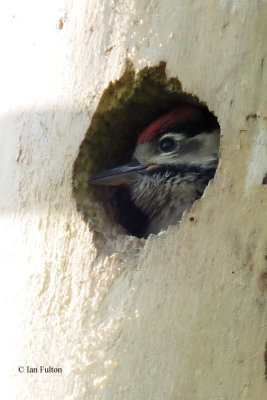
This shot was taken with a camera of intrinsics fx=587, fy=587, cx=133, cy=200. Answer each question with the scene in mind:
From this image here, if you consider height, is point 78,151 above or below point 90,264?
above

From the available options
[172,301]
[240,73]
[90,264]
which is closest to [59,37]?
[240,73]

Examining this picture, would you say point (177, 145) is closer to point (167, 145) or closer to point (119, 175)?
point (167, 145)

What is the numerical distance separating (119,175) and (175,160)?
0.32m

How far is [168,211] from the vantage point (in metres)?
2.50

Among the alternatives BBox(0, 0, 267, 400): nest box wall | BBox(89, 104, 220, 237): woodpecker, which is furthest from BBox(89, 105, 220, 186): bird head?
BBox(0, 0, 267, 400): nest box wall

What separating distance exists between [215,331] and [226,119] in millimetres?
575

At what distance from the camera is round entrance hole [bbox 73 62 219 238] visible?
6.06ft

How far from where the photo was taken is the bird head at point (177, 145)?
2.36 metres

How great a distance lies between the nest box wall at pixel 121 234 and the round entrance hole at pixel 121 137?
0.04 feet

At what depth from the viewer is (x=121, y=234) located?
203cm

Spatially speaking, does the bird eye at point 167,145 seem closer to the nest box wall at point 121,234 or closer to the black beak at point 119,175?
the black beak at point 119,175

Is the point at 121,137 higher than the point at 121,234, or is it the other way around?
the point at 121,137

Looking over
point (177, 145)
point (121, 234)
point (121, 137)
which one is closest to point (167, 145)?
point (177, 145)

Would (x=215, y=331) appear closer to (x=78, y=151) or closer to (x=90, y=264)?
(x=90, y=264)
